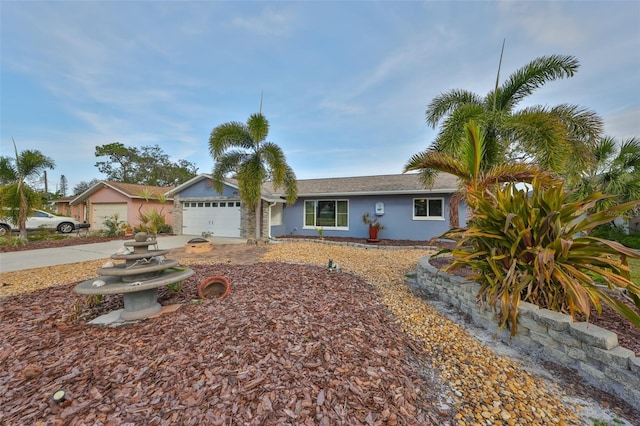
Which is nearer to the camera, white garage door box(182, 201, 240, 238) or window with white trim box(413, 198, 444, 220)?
window with white trim box(413, 198, 444, 220)

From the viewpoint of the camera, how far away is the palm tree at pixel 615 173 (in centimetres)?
958

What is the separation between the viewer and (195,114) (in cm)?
1176

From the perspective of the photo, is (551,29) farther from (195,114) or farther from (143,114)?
(143,114)

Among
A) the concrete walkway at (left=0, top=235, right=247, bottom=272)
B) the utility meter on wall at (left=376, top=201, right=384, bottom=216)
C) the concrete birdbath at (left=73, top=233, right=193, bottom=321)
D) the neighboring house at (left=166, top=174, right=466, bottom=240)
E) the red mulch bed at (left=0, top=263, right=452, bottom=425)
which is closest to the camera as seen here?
the red mulch bed at (left=0, top=263, right=452, bottom=425)

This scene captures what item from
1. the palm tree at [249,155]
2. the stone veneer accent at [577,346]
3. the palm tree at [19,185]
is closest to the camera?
the stone veneer accent at [577,346]

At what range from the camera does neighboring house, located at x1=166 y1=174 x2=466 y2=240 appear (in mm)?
11102

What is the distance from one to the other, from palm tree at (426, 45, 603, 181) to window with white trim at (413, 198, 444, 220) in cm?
441

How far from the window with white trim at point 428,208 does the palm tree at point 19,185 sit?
17243mm

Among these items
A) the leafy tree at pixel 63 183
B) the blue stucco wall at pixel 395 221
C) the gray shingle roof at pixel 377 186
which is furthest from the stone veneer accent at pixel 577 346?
the leafy tree at pixel 63 183

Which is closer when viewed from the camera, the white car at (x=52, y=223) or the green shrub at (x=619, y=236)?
the green shrub at (x=619, y=236)

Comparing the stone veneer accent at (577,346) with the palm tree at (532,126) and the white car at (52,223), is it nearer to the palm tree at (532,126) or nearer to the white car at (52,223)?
the palm tree at (532,126)

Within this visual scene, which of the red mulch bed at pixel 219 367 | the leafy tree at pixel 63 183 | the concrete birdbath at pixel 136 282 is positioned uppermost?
the leafy tree at pixel 63 183

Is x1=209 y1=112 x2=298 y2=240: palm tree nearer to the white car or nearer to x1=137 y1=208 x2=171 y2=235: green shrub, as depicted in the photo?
x1=137 y1=208 x2=171 y2=235: green shrub

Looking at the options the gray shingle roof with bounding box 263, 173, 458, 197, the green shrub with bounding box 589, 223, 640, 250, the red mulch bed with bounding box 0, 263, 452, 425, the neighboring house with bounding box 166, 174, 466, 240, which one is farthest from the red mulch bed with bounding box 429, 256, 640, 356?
the green shrub with bounding box 589, 223, 640, 250
